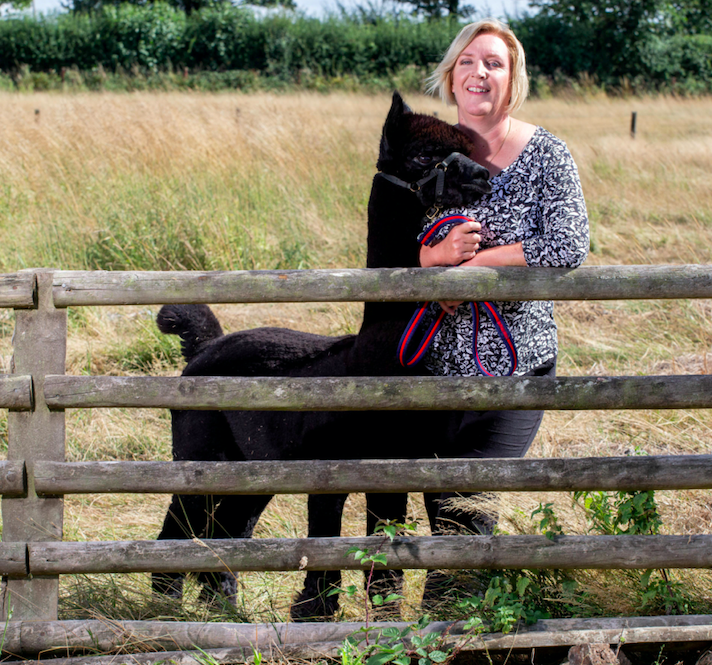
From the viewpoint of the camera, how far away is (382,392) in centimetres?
213

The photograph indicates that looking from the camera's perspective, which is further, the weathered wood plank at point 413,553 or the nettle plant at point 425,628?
the weathered wood plank at point 413,553

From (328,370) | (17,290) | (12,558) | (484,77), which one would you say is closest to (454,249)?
(484,77)

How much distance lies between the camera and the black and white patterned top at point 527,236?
6.64ft

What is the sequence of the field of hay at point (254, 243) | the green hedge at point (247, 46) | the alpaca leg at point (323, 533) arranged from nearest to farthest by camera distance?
the alpaca leg at point (323, 533)
the field of hay at point (254, 243)
the green hedge at point (247, 46)

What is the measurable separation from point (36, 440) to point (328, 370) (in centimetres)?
96

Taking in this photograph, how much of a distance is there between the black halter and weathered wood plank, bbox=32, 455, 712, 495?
2.56ft

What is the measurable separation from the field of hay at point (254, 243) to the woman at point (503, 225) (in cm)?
63

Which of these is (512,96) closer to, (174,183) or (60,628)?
(60,628)

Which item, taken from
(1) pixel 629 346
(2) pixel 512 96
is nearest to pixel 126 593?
(2) pixel 512 96

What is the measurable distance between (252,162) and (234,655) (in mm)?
6554

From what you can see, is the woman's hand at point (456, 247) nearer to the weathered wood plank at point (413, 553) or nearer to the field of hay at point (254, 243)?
the weathered wood plank at point (413, 553)

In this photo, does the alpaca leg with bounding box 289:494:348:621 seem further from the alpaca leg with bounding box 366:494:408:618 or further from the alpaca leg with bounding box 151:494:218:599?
the alpaca leg with bounding box 151:494:218:599

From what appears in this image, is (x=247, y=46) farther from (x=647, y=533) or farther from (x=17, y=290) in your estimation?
(x=647, y=533)

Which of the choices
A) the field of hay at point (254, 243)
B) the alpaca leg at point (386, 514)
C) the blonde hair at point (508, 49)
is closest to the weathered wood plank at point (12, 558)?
the field of hay at point (254, 243)
